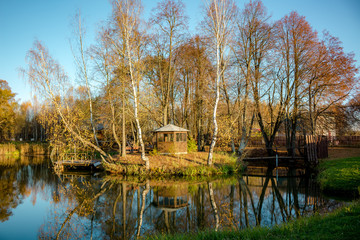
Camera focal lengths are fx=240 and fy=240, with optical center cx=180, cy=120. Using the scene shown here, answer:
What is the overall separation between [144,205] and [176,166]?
5994 millimetres

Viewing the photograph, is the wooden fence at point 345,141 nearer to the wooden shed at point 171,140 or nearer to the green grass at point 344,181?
the green grass at point 344,181

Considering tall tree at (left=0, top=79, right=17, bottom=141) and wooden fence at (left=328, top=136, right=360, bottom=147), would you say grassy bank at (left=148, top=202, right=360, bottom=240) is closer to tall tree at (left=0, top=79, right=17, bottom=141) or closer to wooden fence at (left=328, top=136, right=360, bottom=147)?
wooden fence at (left=328, top=136, right=360, bottom=147)

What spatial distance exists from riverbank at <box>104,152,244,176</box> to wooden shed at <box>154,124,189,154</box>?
43.3 inches

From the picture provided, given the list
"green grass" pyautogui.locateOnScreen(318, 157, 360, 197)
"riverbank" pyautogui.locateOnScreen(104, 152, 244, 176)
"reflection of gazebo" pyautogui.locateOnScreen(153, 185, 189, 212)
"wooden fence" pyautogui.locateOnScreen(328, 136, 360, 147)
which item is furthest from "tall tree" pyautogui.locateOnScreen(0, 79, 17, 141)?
"wooden fence" pyautogui.locateOnScreen(328, 136, 360, 147)

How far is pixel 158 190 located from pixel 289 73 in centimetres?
1569

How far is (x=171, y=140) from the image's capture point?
758 inches

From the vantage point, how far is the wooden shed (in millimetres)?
18953

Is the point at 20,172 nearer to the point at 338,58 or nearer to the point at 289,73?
the point at 289,73

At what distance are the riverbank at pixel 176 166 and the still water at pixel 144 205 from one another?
117 cm

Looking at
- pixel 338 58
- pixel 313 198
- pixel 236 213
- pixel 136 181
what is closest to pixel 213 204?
pixel 236 213

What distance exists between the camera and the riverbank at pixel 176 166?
15.3 metres

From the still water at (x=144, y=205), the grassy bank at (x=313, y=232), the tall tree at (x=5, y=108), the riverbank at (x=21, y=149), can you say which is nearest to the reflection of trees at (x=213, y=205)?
the still water at (x=144, y=205)

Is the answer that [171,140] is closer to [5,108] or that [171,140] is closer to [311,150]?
[311,150]

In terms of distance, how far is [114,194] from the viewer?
11.2 metres
